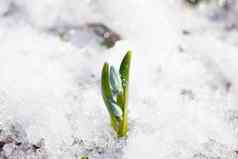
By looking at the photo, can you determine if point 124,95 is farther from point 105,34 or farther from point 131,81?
point 105,34

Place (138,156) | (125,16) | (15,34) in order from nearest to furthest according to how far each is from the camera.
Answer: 1. (138,156)
2. (15,34)
3. (125,16)

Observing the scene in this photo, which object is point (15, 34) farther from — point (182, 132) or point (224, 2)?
point (224, 2)

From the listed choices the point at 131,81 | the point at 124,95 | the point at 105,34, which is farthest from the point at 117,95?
the point at 105,34

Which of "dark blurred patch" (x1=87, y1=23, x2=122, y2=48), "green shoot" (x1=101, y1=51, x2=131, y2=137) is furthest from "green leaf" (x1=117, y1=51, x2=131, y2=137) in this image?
"dark blurred patch" (x1=87, y1=23, x2=122, y2=48)

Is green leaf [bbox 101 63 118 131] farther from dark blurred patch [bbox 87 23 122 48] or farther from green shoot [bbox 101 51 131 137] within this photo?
dark blurred patch [bbox 87 23 122 48]

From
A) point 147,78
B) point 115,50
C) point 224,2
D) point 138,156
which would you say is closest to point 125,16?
point 115,50

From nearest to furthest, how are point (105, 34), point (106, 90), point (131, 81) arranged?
point (106, 90)
point (131, 81)
point (105, 34)

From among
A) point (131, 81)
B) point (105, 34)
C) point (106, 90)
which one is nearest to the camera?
point (106, 90)
